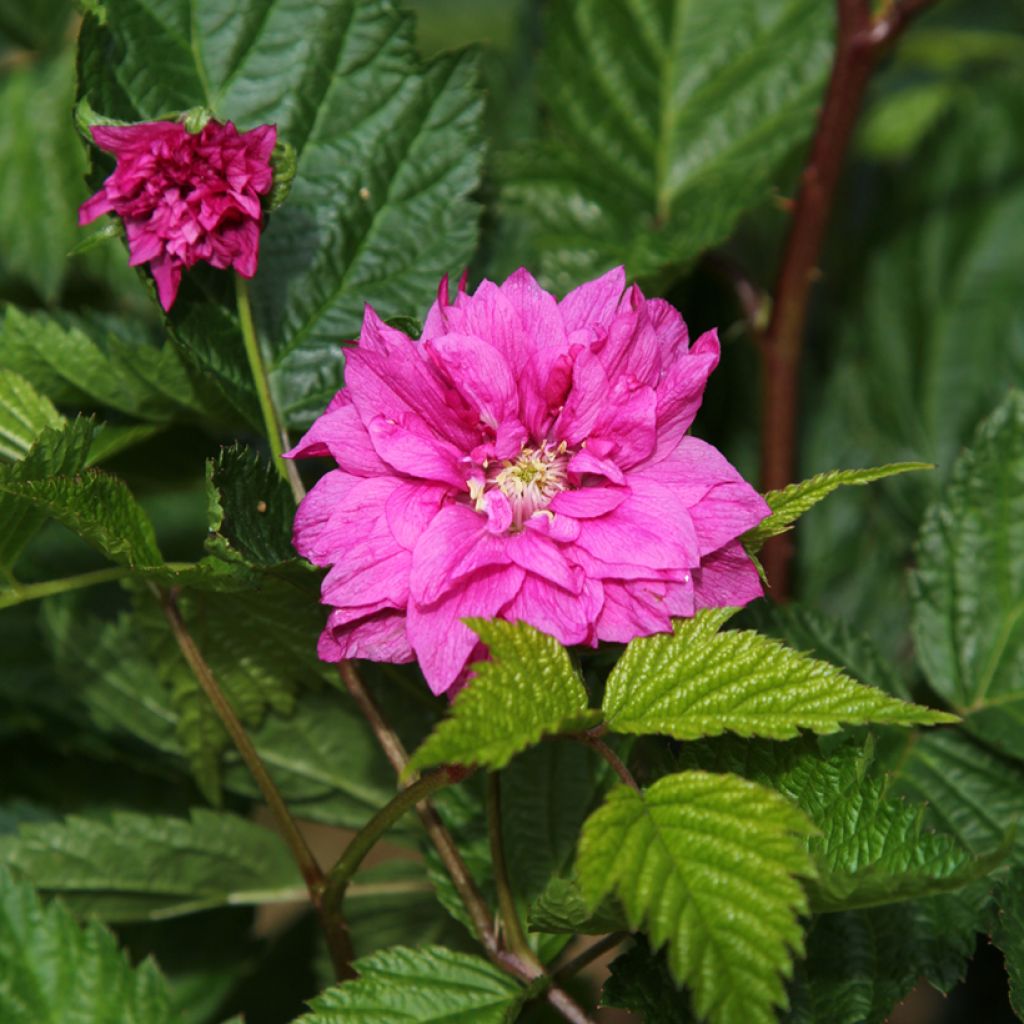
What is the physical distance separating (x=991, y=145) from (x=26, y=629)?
→ 106cm

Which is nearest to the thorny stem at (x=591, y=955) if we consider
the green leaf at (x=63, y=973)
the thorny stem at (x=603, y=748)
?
the thorny stem at (x=603, y=748)

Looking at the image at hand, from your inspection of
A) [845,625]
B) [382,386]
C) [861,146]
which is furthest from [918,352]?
[382,386]

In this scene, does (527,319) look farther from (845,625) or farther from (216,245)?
(845,625)

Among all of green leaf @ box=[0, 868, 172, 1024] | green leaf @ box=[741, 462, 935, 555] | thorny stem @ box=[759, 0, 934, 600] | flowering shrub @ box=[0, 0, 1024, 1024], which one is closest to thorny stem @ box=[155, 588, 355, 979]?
flowering shrub @ box=[0, 0, 1024, 1024]

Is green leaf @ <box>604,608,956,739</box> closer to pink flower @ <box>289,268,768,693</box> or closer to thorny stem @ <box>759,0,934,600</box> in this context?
pink flower @ <box>289,268,768,693</box>

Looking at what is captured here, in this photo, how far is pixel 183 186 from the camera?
70 cm

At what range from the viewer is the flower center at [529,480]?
690 mm

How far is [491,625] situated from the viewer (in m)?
0.60

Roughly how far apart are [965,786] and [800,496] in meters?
0.32

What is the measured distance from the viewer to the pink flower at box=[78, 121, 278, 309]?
70cm

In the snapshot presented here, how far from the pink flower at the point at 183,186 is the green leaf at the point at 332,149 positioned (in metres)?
0.10

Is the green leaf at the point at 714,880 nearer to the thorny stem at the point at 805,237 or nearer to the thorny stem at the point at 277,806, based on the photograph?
the thorny stem at the point at 277,806

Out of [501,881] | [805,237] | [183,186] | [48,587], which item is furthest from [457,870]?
[805,237]

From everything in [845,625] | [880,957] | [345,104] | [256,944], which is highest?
[345,104]
